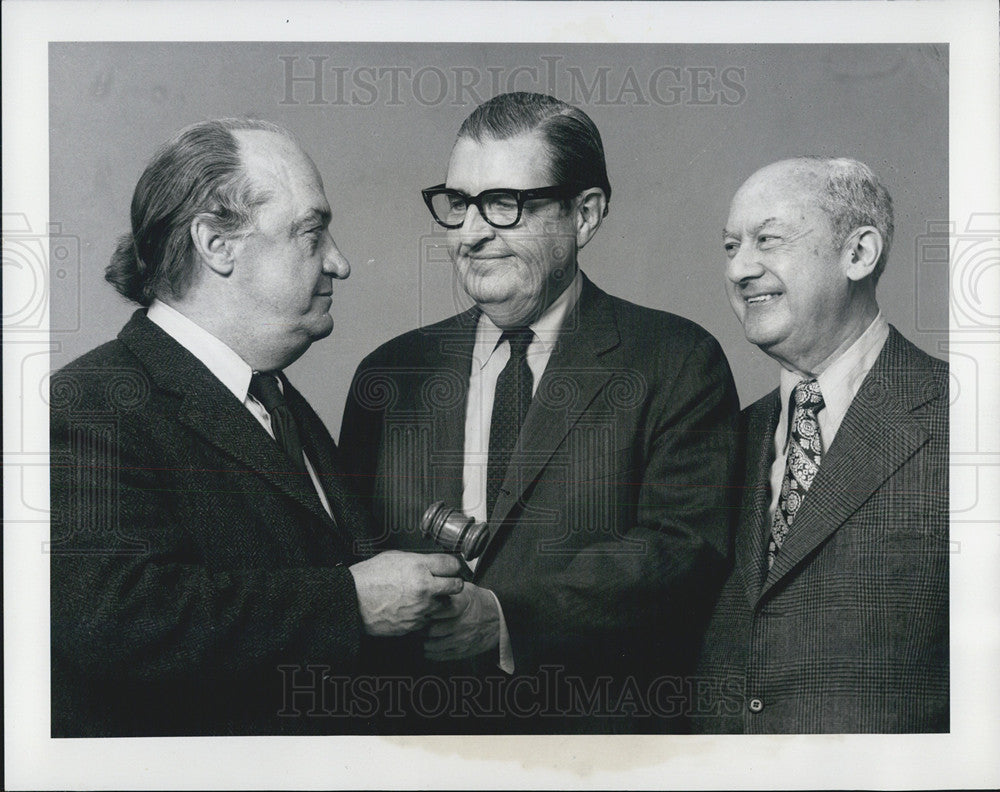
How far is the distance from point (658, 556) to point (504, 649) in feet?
1.79

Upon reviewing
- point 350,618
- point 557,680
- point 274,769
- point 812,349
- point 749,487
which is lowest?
point 274,769

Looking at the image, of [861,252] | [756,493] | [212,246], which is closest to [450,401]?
[212,246]

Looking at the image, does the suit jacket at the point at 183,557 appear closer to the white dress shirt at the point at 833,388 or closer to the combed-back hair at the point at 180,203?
the combed-back hair at the point at 180,203

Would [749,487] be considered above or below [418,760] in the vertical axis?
above

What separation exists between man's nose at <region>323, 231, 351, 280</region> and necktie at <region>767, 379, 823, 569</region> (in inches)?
55.9

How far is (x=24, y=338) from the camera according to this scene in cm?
356

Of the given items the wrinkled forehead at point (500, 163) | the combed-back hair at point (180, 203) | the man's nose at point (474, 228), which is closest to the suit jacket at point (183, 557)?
the combed-back hair at point (180, 203)

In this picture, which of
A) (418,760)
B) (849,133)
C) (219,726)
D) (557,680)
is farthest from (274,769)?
(849,133)

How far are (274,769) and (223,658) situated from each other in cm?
43

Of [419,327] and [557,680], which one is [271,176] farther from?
[557,680]

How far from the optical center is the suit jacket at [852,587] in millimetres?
3479

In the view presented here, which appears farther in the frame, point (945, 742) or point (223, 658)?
point (945, 742)

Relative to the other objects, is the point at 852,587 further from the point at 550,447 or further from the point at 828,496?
the point at 550,447

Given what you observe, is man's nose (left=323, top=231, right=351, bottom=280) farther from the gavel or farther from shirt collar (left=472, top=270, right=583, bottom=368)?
the gavel
